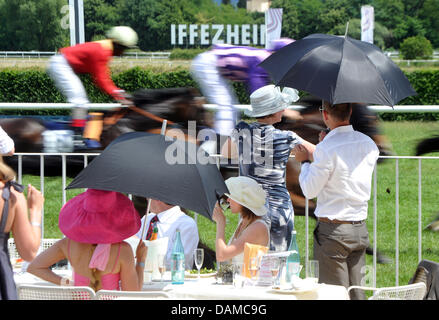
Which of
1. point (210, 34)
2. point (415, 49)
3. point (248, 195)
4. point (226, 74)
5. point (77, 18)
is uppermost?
point (210, 34)

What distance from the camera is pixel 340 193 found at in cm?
335

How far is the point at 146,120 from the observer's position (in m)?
6.35

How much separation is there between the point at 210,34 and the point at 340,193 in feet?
219

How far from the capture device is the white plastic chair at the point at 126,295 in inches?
104

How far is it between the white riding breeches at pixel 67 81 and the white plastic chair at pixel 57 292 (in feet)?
12.9

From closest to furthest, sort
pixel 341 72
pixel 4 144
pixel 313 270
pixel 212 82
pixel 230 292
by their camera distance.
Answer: pixel 230 292 < pixel 313 270 < pixel 4 144 < pixel 341 72 < pixel 212 82

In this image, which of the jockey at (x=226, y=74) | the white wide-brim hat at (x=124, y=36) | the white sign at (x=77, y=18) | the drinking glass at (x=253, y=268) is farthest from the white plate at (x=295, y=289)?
the white sign at (x=77, y=18)

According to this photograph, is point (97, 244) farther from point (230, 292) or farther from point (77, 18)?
point (77, 18)

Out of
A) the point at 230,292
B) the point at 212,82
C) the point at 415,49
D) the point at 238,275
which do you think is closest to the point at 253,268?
the point at 238,275

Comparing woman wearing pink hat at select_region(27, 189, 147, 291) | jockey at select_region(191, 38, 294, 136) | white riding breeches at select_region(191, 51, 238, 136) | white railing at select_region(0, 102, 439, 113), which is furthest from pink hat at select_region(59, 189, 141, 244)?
white riding breeches at select_region(191, 51, 238, 136)

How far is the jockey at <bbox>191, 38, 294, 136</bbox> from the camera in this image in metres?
5.86

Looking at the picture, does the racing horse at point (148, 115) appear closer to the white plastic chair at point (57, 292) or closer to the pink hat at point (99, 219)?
the pink hat at point (99, 219)

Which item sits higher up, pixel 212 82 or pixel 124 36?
pixel 124 36

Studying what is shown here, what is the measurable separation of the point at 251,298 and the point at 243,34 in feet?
218
